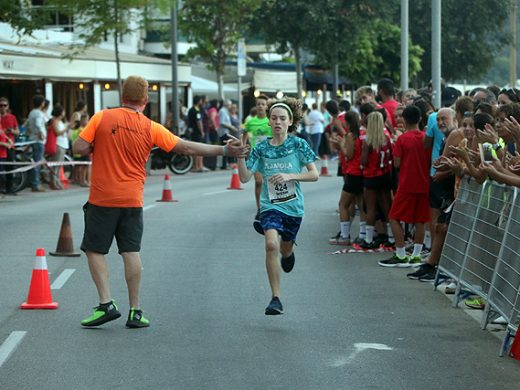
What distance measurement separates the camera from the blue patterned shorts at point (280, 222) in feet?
34.3

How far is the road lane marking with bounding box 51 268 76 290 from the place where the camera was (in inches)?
474

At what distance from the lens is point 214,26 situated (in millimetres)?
44969

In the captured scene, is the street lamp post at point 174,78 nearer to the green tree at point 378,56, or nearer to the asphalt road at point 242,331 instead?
the green tree at point 378,56

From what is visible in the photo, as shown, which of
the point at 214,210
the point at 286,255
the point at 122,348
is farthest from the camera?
the point at 214,210

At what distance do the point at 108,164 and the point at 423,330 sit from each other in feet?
9.26

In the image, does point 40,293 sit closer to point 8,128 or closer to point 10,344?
point 10,344

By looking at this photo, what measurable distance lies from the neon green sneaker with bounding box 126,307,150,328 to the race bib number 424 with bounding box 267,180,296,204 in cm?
155

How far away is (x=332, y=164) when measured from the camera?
38.3m

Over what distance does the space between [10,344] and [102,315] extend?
0.93 metres

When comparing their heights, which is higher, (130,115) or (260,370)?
(130,115)

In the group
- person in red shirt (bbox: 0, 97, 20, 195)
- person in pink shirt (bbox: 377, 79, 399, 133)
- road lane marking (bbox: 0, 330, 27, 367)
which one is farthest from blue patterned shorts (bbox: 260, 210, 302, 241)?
person in red shirt (bbox: 0, 97, 20, 195)

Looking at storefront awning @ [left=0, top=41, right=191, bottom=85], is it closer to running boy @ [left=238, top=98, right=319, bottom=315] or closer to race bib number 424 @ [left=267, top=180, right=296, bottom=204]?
running boy @ [left=238, top=98, right=319, bottom=315]

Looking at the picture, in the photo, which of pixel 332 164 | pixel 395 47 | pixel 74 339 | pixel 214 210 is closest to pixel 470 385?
pixel 74 339

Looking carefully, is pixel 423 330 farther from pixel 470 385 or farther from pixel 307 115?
pixel 307 115
